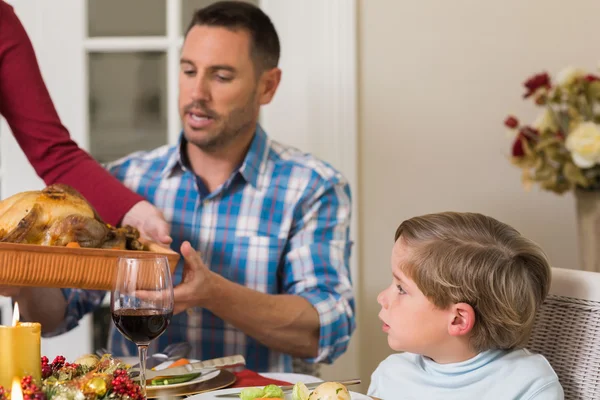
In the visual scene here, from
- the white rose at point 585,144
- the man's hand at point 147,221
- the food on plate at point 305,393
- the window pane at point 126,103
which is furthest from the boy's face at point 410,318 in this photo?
the window pane at point 126,103

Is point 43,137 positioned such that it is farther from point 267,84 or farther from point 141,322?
point 141,322

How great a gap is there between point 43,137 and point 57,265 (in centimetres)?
61

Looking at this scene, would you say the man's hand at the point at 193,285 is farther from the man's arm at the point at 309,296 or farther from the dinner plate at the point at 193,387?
the dinner plate at the point at 193,387

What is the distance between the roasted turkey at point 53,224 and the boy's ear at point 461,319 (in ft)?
1.82

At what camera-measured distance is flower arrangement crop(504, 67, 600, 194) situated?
1.95m

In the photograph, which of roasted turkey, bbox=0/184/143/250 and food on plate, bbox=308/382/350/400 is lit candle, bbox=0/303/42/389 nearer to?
food on plate, bbox=308/382/350/400

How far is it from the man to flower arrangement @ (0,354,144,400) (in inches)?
39.3

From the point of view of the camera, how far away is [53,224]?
4.28ft

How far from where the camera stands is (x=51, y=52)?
237cm

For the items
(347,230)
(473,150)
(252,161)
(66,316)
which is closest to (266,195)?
(252,161)

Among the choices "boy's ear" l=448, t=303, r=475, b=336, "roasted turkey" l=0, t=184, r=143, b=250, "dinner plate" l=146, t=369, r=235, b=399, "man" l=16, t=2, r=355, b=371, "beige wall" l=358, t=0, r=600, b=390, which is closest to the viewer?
"dinner plate" l=146, t=369, r=235, b=399

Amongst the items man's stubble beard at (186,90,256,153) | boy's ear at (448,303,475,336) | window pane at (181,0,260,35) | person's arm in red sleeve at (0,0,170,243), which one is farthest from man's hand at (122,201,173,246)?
window pane at (181,0,260,35)

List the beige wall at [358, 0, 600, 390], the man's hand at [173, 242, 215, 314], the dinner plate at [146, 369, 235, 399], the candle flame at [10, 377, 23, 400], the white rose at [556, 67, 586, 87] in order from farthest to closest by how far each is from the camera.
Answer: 1. the beige wall at [358, 0, 600, 390]
2. the white rose at [556, 67, 586, 87]
3. the man's hand at [173, 242, 215, 314]
4. the dinner plate at [146, 369, 235, 399]
5. the candle flame at [10, 377, 23, 400]

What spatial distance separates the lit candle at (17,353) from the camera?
2.50 feet
